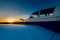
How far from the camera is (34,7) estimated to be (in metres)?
0.88

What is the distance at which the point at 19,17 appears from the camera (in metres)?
0.87

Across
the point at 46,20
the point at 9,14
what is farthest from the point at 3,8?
the point at 46,20

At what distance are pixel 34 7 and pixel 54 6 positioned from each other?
14 centimetres

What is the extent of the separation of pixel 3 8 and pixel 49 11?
32cm

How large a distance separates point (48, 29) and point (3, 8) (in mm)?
333

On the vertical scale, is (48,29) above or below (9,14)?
below

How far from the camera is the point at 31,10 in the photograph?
88cm

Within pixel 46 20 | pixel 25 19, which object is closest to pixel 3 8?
pixel 25 19

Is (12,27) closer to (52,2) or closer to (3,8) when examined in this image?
(3,8)

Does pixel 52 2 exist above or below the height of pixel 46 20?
above

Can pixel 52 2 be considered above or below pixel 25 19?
above

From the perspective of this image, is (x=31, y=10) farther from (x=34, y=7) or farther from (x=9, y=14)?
(x=9, y=14)

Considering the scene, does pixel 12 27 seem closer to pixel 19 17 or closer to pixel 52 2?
pixel 19 17

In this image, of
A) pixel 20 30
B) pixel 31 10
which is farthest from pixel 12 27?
pixel 31 10
